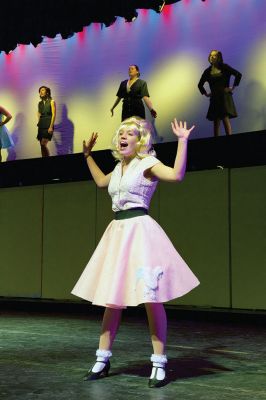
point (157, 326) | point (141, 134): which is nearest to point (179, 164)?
point (141, 134)

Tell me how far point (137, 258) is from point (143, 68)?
695 cm

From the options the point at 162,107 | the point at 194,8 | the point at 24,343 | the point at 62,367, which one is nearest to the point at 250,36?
the point at 194,8

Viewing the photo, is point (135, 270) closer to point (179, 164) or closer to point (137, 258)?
point (137, 258)

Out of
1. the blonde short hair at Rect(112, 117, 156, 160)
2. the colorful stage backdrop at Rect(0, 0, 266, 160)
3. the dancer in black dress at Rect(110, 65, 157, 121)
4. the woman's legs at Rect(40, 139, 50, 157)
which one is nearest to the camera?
the blonde short hair at Rect(112, 117, 156, 160)

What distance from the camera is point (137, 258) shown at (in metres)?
3.36

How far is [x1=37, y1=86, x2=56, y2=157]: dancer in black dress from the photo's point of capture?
9.91 metres

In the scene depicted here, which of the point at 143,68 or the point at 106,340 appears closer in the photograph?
the point at 106,340

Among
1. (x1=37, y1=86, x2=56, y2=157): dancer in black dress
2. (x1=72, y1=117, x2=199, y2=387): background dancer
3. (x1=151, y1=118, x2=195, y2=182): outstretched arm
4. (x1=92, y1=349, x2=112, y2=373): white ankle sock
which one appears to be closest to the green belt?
(x1=72, y1=117, x2=199, y2=387): background dancer

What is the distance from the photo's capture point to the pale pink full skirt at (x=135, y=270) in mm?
3279

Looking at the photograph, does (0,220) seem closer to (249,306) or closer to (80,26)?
(80,26)

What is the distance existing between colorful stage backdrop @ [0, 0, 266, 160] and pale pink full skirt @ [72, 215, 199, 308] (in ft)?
18.1

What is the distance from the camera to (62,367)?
3.80 m

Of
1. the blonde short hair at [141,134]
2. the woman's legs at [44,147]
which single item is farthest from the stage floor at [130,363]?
the woman's legs at [44,147]

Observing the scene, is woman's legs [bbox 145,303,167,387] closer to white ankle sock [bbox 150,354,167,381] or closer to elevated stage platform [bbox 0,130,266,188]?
white ankle sock [bbox 150,354,167,381]
